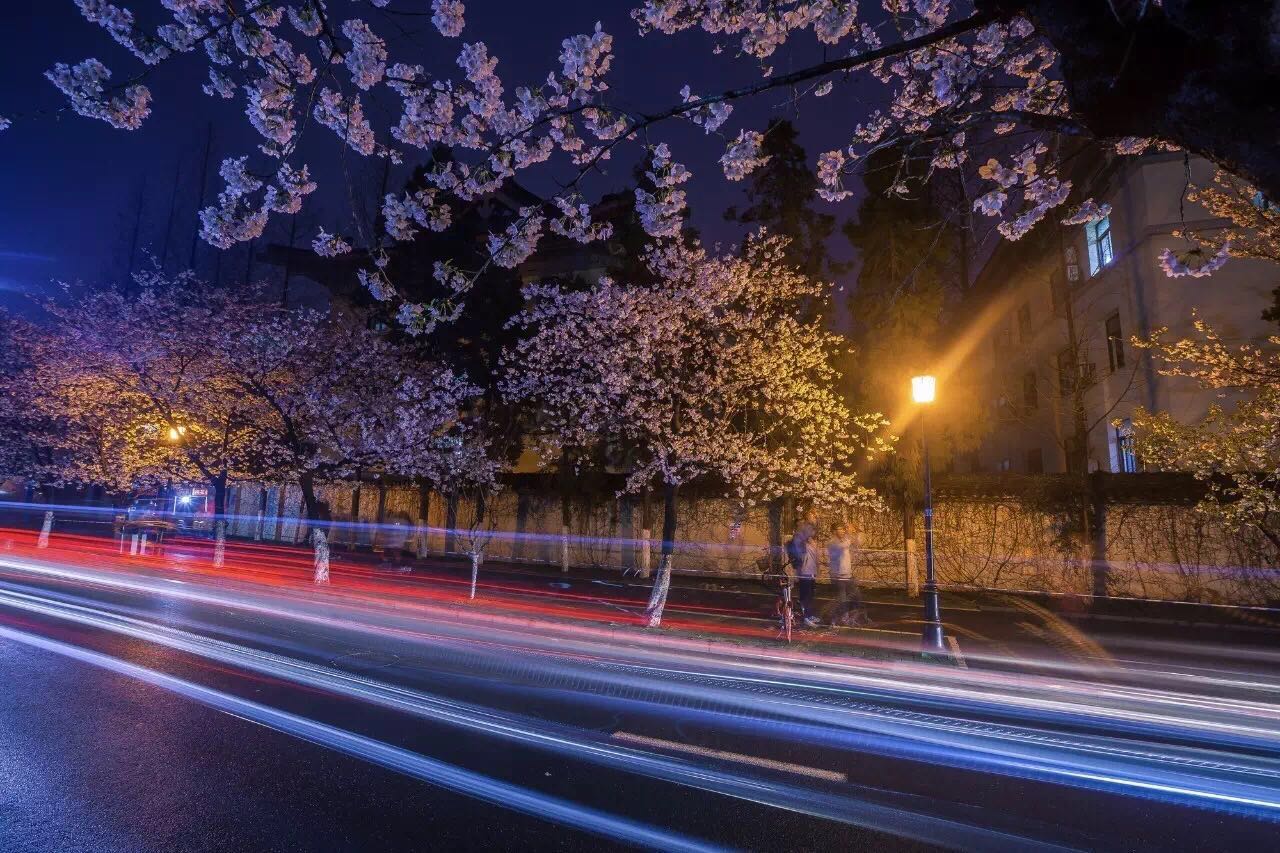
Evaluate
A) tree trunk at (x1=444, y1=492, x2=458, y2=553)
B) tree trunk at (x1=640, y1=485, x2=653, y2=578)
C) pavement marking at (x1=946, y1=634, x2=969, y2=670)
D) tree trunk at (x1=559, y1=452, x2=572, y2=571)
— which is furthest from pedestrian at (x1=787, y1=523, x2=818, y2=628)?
tree trunk at (x1=444, y1=492, x2=458, y2=553)

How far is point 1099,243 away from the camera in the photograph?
2114cm

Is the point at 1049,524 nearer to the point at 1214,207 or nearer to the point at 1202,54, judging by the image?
the point at 1214,207

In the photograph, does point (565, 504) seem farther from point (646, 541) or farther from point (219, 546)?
point (219, 546)

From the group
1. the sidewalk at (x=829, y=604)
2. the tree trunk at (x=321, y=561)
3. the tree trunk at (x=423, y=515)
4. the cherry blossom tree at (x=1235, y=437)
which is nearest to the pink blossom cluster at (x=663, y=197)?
the sidewalk at (x=829, y=604)

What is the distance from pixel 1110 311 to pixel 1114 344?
1.00 meters

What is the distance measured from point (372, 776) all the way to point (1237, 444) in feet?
48.6

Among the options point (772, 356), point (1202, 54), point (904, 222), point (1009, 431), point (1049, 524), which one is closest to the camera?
point (1202, 54)

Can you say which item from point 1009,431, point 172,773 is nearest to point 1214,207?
point 172,773

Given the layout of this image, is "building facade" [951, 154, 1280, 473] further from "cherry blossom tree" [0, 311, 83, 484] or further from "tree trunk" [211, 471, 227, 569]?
"cherry blossom tree" [0, 311, 83, 484]

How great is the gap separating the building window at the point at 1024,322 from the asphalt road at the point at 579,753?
72.4ft

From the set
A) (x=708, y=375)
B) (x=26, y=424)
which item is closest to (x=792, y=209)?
(x=708, y=375)

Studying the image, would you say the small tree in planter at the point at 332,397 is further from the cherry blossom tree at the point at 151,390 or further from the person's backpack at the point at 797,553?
the person's backpack at the point at 797,553

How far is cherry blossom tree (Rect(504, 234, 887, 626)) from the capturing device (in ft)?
50.6

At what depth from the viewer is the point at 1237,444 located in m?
12.2
